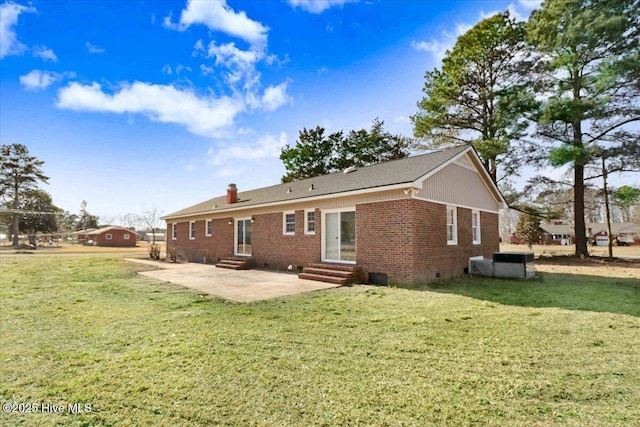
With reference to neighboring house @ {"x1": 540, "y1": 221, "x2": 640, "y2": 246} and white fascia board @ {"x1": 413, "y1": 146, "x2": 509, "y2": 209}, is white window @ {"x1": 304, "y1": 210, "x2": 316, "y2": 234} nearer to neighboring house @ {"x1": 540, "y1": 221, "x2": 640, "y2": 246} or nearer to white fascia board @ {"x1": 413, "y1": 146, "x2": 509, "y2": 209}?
white fascia board @ {"x1": 413, "y1": 146, "x2": 509, "y2": 209}

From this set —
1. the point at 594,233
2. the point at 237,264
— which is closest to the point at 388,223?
the point at 237,264

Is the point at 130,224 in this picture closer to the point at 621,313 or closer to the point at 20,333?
the point at 20,333

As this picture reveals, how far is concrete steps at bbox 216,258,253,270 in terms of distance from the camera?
579 inches

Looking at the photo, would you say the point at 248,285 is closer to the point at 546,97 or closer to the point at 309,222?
Answer: the point at 309,222

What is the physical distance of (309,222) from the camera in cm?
1269

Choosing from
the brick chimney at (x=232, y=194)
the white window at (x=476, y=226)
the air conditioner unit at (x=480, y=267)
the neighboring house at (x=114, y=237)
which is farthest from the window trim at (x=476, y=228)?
the neighboring house at (x=114, y=237)

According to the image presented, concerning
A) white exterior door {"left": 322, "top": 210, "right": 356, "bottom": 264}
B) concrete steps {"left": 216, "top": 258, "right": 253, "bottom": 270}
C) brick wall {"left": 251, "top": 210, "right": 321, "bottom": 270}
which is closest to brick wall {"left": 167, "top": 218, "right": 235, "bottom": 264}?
concrete steps {"left": 216, "top": 258, "right": 253, "bottom": 270}

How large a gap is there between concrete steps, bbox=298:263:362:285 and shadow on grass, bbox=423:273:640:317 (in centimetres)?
229

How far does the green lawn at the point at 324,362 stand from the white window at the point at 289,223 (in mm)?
6445

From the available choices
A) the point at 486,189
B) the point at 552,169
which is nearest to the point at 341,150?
the point at 552,169

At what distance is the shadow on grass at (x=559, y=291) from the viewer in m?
7.28

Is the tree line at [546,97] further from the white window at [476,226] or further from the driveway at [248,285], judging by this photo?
the driveway at [248,285]

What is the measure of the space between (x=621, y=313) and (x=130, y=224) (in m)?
82.1

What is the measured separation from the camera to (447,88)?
2250cm
